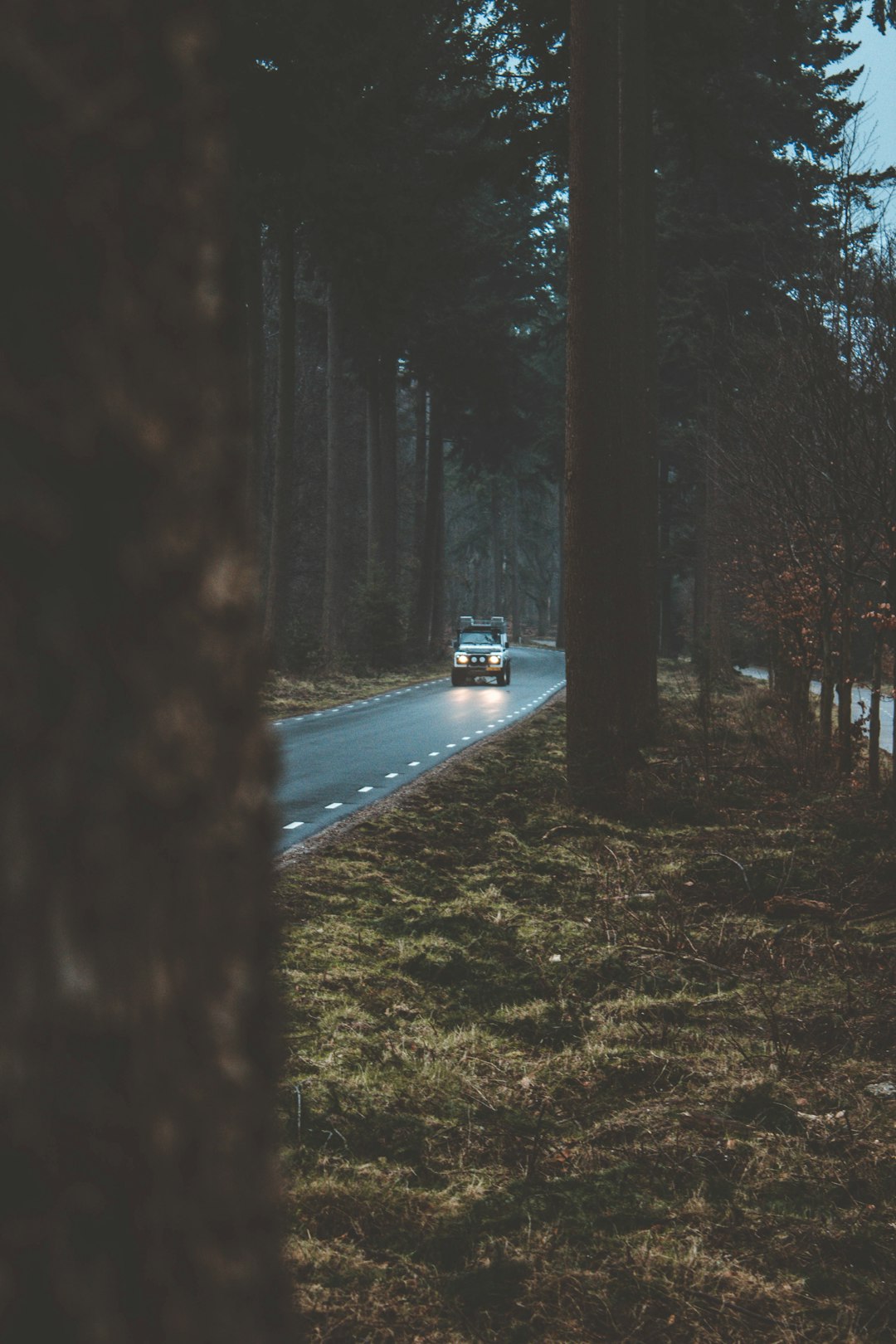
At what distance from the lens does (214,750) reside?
92 centimetres

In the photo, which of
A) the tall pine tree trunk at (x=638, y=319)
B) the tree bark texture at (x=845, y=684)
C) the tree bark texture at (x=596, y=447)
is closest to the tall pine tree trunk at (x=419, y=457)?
the tall pine tree trunk at (x=638, y=319)

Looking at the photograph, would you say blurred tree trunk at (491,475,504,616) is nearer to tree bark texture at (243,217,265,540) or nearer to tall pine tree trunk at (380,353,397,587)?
tall pine tree trunk at (380,353,397,587)

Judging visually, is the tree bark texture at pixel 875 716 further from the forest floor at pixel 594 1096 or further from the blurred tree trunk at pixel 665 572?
the blurred tree trunk at pixel 665 572

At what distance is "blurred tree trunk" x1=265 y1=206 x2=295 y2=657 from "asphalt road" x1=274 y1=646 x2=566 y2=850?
3007 millimetres

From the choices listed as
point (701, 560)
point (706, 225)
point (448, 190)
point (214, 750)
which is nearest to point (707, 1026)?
point (214, 750)

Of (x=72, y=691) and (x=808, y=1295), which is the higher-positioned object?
(x=72, y=691)

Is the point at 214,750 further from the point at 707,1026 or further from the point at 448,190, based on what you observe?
the point at 448,190

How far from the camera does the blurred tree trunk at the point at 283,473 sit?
27531 millimetres

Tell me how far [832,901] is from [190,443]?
7295 millimetres

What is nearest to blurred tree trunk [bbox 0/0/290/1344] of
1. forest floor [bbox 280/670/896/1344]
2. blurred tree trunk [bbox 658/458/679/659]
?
forest floor [bbox 280/670/896/1344]

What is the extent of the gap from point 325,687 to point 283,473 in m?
5.39

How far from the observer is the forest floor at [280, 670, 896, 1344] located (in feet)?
10.0

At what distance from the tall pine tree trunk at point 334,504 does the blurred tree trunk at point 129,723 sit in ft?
105

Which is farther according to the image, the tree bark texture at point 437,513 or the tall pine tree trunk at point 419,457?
the tall pine tree trunk at point 419,457
